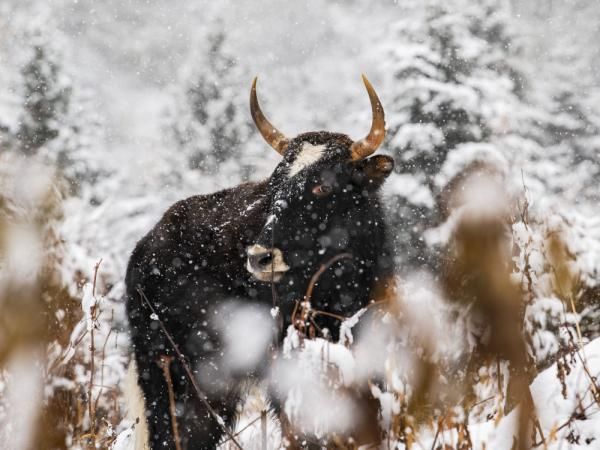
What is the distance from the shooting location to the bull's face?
4754 millimetres

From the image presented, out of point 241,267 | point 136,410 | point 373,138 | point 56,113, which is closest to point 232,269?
point 241,267

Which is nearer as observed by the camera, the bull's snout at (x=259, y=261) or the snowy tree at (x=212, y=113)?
the bull's snout at (x=259, y=261)

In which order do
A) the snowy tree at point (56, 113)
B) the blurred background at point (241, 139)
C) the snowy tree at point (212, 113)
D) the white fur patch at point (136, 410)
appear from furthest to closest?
the snowy tree at point (212, 113), the snowy tree at point (56, 113), the white fur patch at point (136, 410), the blurred background at point (241, 139)

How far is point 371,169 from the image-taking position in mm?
5254

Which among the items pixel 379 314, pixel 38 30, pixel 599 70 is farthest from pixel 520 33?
pixel 38 30

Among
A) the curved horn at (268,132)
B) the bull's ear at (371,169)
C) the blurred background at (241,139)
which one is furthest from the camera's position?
the curved horn at (268,132)

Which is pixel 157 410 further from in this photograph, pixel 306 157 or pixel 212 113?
pixel 212 113

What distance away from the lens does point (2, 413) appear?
4832 mm

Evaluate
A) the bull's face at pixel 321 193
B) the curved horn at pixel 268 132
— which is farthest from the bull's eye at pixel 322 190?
the curved horn at pixel 268 132

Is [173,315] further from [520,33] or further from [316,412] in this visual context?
[520,33]

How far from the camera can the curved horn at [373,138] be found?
A: 488cm

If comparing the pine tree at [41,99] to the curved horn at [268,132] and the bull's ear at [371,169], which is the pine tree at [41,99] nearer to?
the curved horn at [268,132]

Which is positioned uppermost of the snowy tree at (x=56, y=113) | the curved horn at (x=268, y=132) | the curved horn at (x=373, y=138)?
the snowy tree at (x=56, y=113)

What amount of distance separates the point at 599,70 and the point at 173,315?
14.0m
